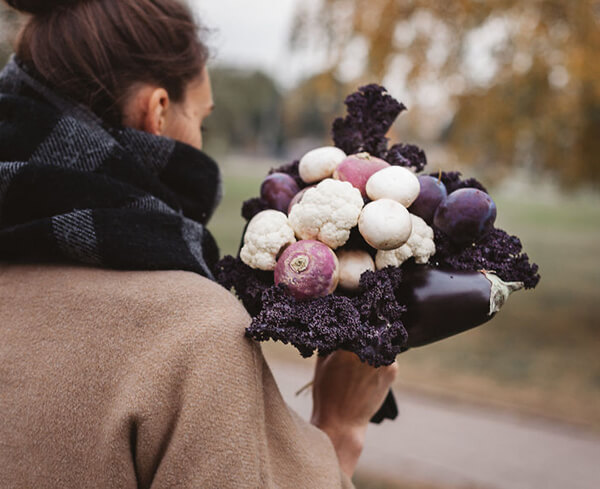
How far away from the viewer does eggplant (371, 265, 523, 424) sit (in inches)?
48.9

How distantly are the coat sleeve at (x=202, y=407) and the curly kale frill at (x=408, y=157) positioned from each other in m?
0.58

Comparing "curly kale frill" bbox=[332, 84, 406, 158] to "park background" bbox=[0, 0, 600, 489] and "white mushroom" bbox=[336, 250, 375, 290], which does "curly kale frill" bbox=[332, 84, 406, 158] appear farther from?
"park background" bbox=[0, 0, 600, 489]

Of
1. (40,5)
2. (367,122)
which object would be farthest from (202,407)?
(40,5)

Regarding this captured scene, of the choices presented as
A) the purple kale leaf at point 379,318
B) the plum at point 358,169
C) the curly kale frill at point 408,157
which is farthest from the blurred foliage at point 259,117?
the purple kale leaf at point 379,318

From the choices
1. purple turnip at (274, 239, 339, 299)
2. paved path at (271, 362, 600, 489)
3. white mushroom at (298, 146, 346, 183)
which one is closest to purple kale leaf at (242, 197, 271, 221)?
white mushroom at (298, 146, 346, 183)

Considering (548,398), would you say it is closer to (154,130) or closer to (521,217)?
(154,130)

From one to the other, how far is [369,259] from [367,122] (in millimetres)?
438

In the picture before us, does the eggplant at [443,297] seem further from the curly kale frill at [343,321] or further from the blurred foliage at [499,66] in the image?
the blurred foliage at [499,66]

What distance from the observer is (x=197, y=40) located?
1606mm

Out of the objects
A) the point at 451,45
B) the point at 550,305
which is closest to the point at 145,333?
the point at 451,45

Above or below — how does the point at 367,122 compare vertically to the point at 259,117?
below

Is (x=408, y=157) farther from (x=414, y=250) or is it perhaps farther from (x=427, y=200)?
(x=414, y=250)

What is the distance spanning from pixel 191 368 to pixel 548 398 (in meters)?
5.55

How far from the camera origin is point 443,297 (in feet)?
4.06
